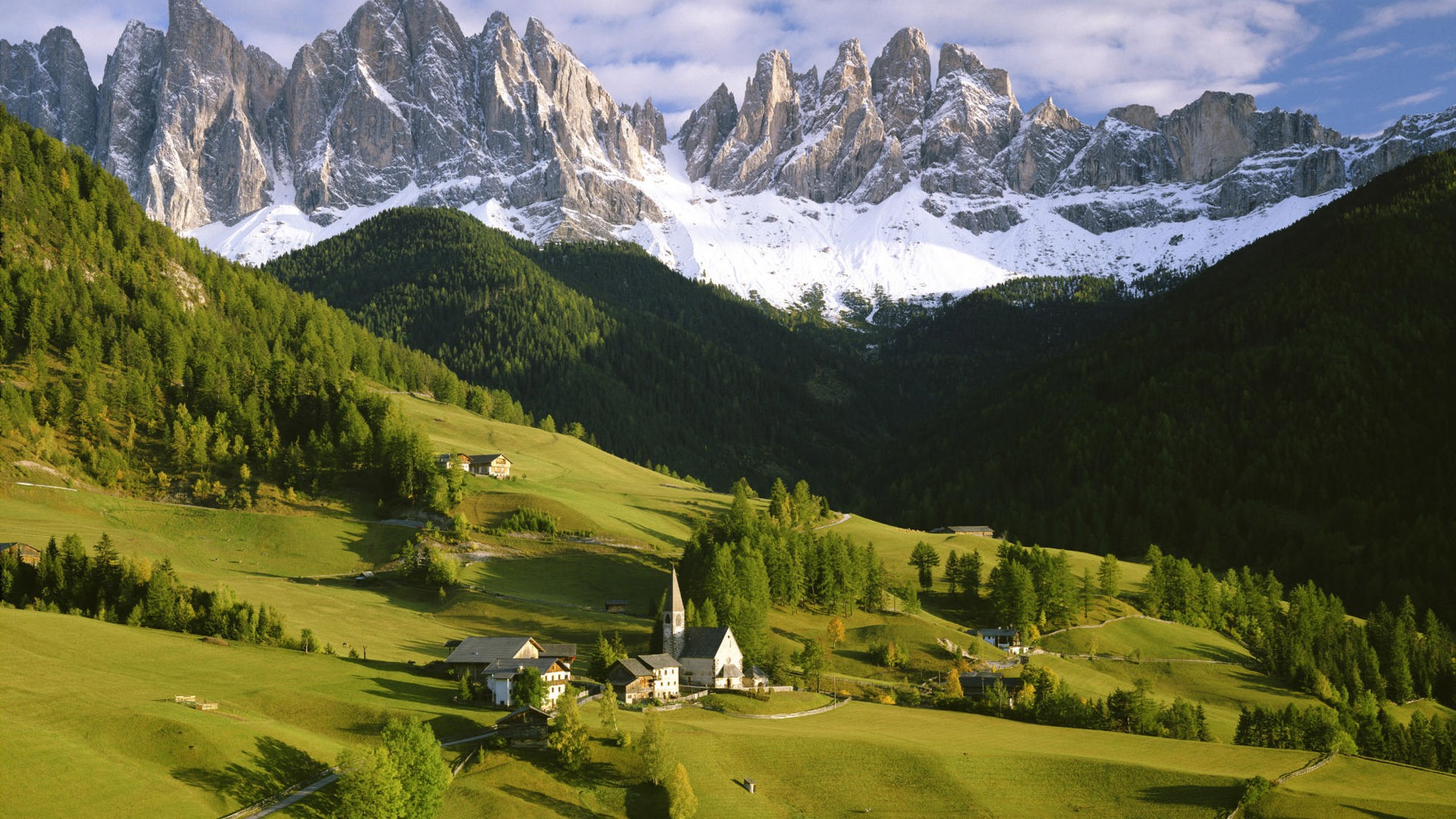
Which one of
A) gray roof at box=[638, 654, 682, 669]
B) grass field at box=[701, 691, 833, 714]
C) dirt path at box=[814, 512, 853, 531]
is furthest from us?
dirt path at box=[814, 512, 853, 531]

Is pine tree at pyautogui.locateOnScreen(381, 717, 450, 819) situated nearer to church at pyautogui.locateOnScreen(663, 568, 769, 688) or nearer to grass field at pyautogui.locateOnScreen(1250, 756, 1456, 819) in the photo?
church at pyautogui.locateOnScreen(663, 568, 769, 688)

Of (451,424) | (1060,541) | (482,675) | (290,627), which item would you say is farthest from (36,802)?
(1060,541)

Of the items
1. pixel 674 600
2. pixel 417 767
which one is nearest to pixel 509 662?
pixel 674 600

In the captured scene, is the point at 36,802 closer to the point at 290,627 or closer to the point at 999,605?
the point at 290,627

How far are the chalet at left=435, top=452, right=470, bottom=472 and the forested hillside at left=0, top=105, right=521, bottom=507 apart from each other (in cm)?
383

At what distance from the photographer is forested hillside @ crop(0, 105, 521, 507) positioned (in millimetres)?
126188

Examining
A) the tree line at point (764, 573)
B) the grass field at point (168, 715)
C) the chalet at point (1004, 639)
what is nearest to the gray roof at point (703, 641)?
the tree line at point (764, 573)

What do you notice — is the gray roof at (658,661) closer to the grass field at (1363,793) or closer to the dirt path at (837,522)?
the grass field at (1363,793)

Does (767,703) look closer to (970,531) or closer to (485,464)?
(485,464)

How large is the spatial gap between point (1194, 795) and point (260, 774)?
50.0 meters

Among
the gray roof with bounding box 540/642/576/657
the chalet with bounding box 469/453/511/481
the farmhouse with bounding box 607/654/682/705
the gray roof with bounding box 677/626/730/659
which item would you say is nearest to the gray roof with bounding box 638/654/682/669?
the farmhouse with bounding box 607/654/682/705

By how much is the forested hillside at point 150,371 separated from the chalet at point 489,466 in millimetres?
10321

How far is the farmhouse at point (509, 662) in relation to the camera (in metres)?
72.1

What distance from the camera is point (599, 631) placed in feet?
307
